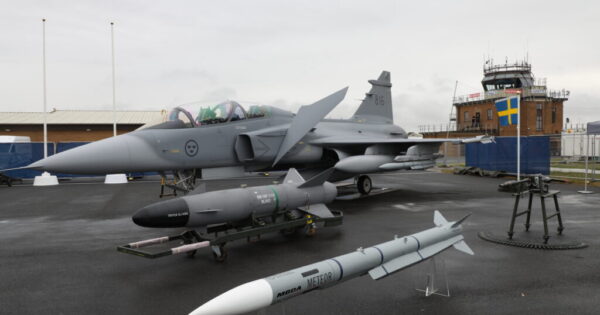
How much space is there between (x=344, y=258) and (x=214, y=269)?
260cm

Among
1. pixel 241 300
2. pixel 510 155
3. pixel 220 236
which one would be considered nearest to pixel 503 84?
pixel 510 155

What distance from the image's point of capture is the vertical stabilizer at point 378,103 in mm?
16562

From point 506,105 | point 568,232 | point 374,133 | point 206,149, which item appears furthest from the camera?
point 506,105

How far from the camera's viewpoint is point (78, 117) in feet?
134

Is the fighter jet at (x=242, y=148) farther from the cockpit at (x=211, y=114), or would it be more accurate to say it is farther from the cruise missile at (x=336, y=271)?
the cruise missile at (x=336, y=271)

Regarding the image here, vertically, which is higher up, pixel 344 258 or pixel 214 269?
pixel 344 258

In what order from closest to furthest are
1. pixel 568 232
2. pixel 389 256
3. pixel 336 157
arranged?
pixel 389 256
pixel 568 232
pixel 336 157

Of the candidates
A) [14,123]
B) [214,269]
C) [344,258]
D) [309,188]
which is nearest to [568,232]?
[309,188]

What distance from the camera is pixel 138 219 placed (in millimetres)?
6141

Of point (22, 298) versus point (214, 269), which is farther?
point (214, 269)

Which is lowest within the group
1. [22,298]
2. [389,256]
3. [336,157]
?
[22,298]

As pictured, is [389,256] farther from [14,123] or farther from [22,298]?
[14,123]

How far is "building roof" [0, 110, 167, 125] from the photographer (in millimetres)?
38406

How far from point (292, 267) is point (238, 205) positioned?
1.52 m
